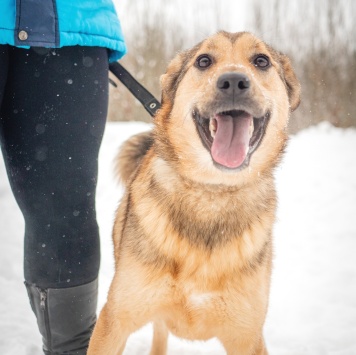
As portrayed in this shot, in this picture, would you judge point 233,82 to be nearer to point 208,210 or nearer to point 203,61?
point 203,61

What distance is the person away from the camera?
142 centimetres

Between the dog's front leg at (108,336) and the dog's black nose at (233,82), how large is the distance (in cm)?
111

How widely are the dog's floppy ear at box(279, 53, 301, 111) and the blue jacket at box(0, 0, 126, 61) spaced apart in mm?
1068

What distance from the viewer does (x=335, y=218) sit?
493cm

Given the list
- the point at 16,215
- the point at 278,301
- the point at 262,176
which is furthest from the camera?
the point at 16,215

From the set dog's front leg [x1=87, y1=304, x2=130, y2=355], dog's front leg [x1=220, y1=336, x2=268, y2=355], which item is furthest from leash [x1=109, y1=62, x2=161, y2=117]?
dog's front leg [x1=220, y1=336, x2=268, y2=355]

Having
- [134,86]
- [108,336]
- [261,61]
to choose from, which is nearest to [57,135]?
[134,86]

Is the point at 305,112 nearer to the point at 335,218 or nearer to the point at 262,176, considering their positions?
the point at 335,218

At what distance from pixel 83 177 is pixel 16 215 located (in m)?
3.24

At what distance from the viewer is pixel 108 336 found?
1718 millimetres

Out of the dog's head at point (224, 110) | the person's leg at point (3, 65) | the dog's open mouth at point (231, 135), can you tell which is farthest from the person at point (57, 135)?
the dog's open mouth at point (231, 135)

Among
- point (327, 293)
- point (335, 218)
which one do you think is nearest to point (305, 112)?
point (335, 218)

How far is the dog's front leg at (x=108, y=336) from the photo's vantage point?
67.6 inches

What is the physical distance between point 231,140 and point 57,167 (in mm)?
782
